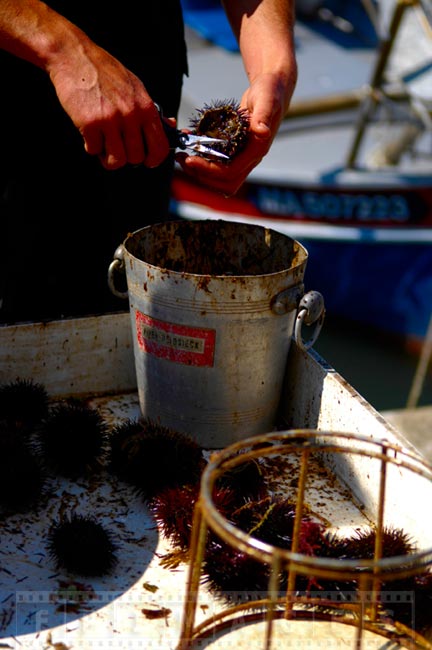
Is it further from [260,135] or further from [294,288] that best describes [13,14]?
[294,288]

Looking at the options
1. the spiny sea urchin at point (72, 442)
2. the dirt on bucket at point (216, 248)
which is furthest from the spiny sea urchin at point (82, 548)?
the dirt on bucket at point (216, 248)

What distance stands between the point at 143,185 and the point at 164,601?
5.12ft

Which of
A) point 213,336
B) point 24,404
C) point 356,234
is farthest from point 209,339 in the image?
point 356,234

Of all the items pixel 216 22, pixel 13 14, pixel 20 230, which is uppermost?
pixel 216 22

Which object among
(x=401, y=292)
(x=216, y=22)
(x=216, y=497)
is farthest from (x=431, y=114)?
(x=216, y=497)

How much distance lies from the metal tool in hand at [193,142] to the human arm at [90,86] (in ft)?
0.34

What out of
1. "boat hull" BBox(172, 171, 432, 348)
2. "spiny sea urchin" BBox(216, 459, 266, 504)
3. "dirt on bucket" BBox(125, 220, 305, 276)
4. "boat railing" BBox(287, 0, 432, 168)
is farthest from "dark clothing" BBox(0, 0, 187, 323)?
"boat railing" BBox(287, 0, 432, 168)

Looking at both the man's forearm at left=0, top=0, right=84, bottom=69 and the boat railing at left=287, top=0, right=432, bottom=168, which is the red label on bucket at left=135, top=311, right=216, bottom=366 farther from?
the boat railing at left=287, top=0, right=432, bottom=168

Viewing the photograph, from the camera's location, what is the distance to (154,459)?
199 cm

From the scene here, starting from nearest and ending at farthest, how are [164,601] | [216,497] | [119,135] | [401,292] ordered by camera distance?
1. [164,601]
2. [216,497]
3. [119,135]
4. [401,292]

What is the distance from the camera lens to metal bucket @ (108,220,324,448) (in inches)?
82.3

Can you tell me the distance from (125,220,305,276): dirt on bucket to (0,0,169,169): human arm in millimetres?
364

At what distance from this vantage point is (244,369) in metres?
2.20

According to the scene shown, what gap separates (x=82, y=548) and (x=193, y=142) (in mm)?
1148
